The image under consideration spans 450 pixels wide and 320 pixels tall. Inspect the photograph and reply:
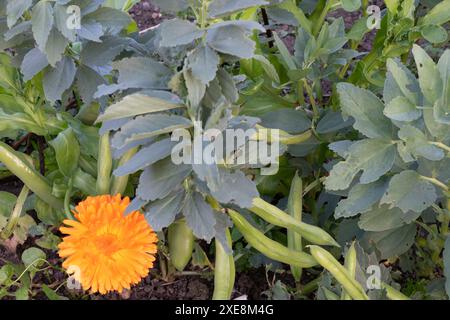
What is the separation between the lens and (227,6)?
0.99 m

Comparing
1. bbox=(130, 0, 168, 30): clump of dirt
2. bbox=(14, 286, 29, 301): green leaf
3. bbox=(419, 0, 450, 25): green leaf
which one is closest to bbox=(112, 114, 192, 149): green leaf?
bbox=(14, 286, 29, 301): green leaf

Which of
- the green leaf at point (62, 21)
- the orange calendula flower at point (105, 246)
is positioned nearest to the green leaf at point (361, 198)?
the orange calendula flower at point (105, 246)

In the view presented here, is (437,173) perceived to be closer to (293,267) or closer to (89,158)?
(293,267)

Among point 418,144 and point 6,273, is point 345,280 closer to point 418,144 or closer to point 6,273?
point 418,144

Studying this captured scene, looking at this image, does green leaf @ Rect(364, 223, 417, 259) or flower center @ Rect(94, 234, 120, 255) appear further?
green leaf @ Rect(364, 223, 417, 259)

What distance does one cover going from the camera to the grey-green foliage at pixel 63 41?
1.08m

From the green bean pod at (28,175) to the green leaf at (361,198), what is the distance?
22.8 inches

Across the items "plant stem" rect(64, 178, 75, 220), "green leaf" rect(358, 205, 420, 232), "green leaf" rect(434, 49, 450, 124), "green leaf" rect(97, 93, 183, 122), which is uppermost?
"green leaf" rect(97, 93, 183, 122)

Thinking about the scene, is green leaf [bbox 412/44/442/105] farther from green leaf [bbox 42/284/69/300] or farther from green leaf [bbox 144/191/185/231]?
green leaf [bbox 42/284/69/300]

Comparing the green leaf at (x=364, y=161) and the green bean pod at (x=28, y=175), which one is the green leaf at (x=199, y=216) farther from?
the green bean pod at (x=28, y=175)

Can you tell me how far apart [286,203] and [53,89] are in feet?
1.77

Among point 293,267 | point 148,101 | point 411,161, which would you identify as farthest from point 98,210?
point 411,161

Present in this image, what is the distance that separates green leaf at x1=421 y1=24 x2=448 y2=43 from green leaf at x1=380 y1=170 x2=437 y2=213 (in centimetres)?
30

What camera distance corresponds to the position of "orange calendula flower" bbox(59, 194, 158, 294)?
108cm
